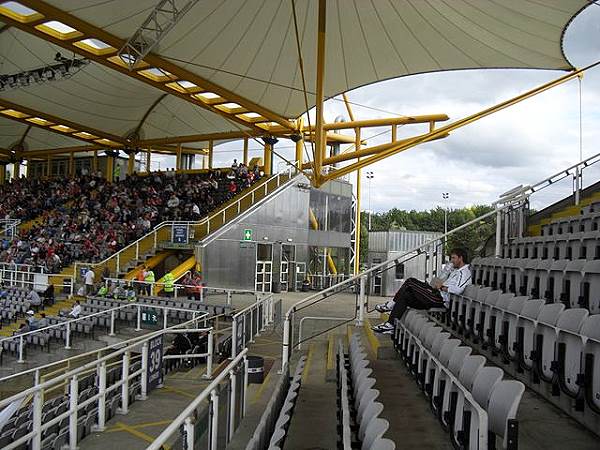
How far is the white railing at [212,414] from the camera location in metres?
2.90

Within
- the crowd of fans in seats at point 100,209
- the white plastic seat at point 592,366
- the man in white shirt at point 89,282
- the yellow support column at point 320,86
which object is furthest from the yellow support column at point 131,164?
the white plastic seat at point 592,366

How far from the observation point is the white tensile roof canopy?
49.6 feet

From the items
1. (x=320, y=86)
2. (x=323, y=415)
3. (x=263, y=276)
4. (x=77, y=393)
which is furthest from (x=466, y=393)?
(x=263, y=276)

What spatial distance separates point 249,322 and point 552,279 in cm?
766

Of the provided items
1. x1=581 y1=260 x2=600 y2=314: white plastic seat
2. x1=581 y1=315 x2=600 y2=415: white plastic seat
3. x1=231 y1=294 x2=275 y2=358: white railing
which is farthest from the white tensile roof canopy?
x1=581 y1=315 x2=600 y2=415: white plastic seat

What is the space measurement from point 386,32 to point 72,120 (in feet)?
57.1

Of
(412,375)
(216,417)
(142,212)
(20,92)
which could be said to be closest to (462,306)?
(412,375)

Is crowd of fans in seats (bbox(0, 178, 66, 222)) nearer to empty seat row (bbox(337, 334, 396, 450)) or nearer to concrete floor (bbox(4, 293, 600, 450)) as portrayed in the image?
concrete floor (bbox(4, 293, 600, 450))

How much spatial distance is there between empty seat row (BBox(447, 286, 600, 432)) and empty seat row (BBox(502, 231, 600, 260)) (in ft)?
4.64

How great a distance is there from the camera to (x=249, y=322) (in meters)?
12.6

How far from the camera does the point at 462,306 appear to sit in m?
6.70

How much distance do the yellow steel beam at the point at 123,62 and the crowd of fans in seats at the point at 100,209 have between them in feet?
12.9

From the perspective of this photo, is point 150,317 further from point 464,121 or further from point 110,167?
point 110,167

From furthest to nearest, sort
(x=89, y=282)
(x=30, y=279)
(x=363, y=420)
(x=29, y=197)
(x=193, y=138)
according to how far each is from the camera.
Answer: (x=29, y=197) → (x=193, y=138) → (x=30, y=279) → (x=89, y=282) → (x=363, y=420)
